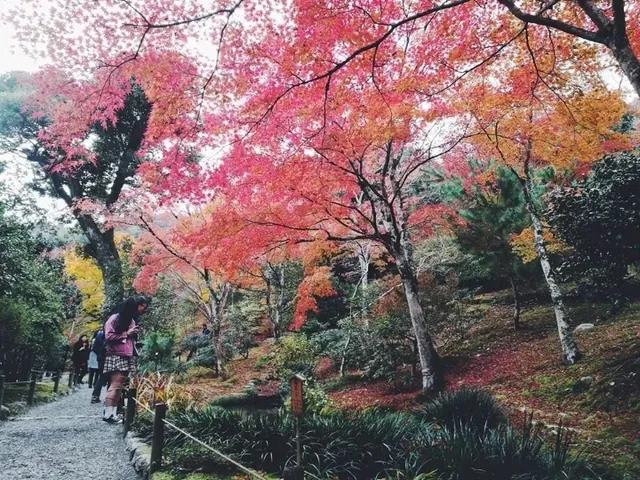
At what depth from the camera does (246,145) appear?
29.2 ft

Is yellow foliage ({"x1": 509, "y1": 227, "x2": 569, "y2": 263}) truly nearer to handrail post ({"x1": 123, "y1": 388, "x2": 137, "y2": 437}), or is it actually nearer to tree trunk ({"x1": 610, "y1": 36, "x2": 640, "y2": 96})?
tree trunk ({"x1": 610, "y1": 36, "x2": 640, "y2": 96})

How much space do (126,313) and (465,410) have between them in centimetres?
503

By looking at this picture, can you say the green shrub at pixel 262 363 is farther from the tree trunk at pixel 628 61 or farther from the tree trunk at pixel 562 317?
the tree trunk at pixel 628 61

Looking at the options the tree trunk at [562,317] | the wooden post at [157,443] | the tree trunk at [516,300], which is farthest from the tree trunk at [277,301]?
the wooden post at [157,443]

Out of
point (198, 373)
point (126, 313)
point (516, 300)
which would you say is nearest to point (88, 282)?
point (198, 373)

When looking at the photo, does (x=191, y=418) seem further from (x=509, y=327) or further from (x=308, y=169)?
(x=509, y=327)

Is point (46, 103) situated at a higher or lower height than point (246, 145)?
higher

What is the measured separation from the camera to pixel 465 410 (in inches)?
222

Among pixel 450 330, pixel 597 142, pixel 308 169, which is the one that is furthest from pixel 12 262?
pixel 597 142

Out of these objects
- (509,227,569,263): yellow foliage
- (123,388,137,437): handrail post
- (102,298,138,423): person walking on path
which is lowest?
(123,388,137,437): handrail post

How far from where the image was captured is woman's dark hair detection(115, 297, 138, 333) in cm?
545

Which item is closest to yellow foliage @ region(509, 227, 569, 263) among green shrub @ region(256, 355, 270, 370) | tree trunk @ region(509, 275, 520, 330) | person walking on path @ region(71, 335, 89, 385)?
tree trunk @ region(509, 275, 520, 330)

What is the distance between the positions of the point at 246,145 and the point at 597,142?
24.1ft

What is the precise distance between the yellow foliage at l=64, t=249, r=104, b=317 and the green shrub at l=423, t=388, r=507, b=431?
26.5 metres
